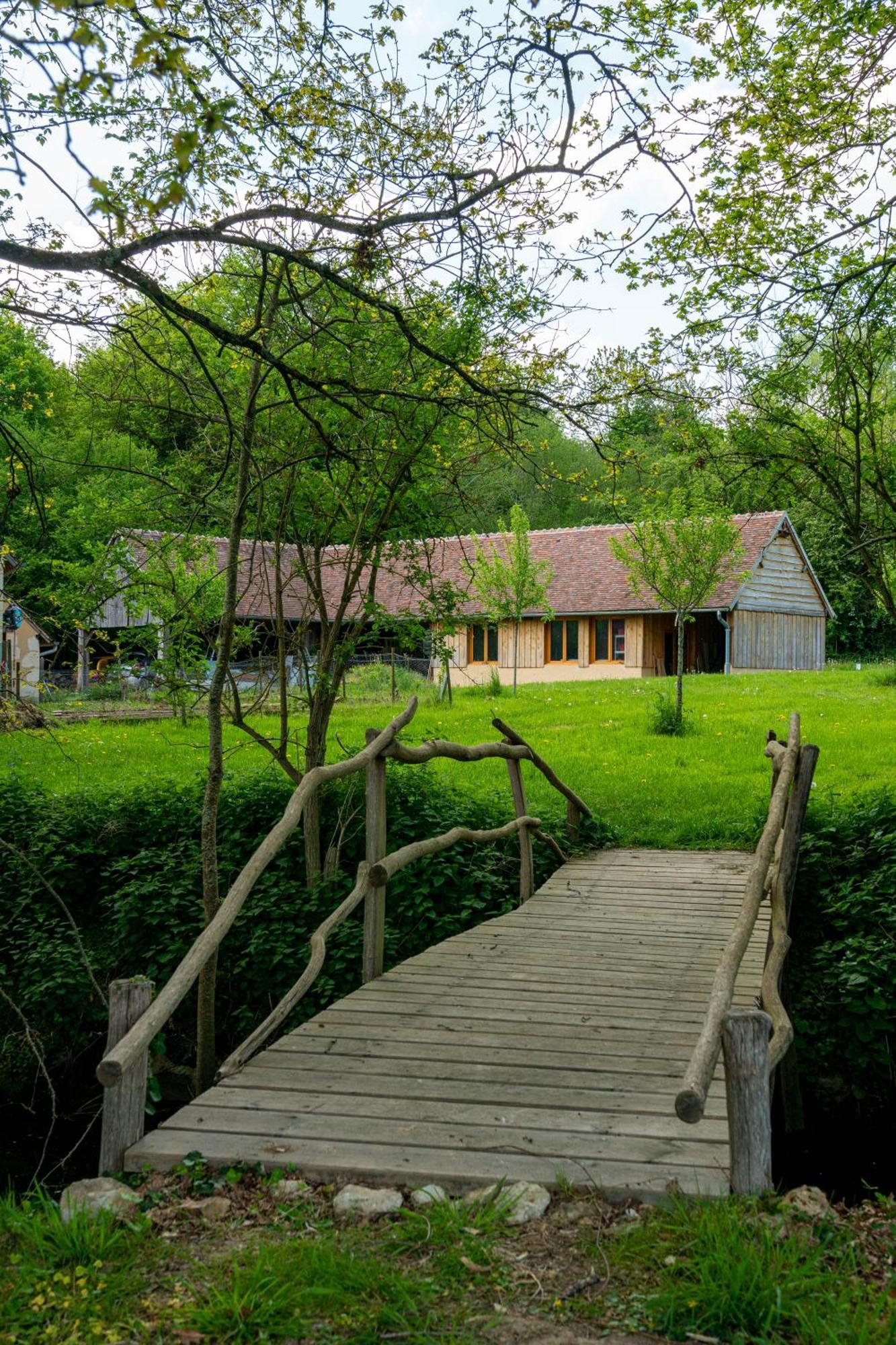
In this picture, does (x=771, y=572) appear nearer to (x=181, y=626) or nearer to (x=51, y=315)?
(x=181, y=626)

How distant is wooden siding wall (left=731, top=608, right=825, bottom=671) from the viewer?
3195 cm

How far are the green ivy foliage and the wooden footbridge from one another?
239cm

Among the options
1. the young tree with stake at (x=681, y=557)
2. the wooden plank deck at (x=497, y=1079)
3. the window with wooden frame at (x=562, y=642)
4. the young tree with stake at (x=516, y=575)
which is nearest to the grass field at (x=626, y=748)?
the young tree with stake at (x=681, y=557)

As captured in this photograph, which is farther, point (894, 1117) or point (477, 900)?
point (477, 900)

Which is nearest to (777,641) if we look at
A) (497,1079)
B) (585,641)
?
(585,641)

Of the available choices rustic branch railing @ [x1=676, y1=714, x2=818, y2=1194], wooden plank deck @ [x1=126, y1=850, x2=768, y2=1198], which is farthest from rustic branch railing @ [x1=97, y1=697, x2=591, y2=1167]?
rustic branch railing @ [x1=676, y1=714, x2=818, y2=1194]

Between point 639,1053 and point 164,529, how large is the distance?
5879 mm

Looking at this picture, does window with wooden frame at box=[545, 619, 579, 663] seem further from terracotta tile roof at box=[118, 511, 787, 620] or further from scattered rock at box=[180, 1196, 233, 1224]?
scattered rock at box=[180, 1196, 233, 1224]

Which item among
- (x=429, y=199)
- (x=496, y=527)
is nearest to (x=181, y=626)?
(x=429, y=199)

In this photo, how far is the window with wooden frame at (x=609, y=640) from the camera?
109 feet

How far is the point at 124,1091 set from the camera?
11.3 feet

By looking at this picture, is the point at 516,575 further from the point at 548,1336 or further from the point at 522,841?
the point at 548,1336

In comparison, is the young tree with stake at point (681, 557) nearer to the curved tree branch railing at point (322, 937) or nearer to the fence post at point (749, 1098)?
the curved tree branch railing at point (322, 937)

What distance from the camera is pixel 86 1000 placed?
9398 millimetres
